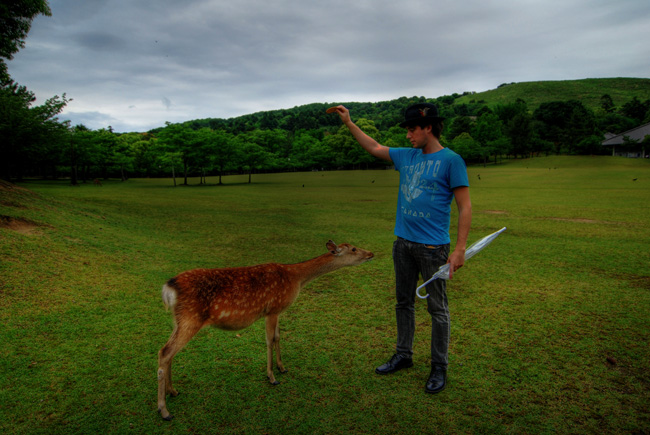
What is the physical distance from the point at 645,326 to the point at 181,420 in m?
6.56

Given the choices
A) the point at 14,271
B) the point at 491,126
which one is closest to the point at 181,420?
the point at 14,271

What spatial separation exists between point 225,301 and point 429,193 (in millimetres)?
2410

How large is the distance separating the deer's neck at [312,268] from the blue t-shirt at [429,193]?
3.99 ft

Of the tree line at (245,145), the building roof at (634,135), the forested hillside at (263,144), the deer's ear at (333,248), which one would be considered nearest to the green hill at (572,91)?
the forested hillside at (263,144)

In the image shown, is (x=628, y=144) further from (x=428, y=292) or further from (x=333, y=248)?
(x=428, y=292)

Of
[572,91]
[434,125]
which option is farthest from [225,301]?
[572,91]

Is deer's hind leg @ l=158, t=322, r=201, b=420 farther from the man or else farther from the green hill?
the green hill

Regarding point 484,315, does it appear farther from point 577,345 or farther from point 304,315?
point 304,315

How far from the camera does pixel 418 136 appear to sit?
149 inches

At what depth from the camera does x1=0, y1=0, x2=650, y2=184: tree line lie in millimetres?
21516

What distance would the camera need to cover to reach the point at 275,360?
4.43 meters

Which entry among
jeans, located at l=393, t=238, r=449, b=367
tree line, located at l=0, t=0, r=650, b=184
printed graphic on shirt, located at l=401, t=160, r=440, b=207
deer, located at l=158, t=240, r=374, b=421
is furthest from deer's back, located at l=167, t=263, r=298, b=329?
tree line, located at l=0, t=0, r=650, b=184

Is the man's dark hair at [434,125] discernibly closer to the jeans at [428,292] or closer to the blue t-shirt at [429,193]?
the blue t-shirt at [429,193]

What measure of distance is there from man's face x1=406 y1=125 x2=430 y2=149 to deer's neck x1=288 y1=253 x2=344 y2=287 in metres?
1.92
